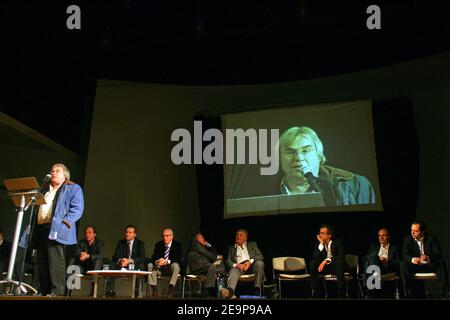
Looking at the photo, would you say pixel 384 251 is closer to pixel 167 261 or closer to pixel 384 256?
pixel 384 256

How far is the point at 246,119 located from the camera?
7441 millimetres

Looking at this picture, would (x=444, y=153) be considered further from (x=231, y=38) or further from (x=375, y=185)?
(x=231, y=38)

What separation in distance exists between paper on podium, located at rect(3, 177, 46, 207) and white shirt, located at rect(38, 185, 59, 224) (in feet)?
0.58

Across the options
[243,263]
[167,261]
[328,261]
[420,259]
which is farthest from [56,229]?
[420,259]

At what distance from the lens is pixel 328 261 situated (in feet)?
20.1

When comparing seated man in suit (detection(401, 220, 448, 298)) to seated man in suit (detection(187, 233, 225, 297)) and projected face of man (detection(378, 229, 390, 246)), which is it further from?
seated man in suit (detection(187, 233, 225, 297))

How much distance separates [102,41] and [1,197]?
304cm

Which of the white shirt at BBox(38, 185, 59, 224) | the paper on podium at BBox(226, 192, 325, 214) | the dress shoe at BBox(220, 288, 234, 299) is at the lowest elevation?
the dress shoe at BBox(220, 288, 234, 299)

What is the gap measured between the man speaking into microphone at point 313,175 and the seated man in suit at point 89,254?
2.42 meters

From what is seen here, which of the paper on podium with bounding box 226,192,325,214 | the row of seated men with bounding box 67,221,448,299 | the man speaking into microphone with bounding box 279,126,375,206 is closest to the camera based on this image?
the row of seated men with bounding box 67,221,448,299

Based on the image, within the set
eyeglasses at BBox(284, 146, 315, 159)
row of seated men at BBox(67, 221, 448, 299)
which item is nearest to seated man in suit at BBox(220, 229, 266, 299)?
row of seated men at BBox(67, 221, 448, 299)

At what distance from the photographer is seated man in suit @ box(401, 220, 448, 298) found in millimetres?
5562

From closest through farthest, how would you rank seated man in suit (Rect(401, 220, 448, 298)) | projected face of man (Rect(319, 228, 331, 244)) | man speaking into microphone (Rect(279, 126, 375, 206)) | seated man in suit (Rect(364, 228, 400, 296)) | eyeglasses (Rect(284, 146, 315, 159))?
seated man in suit (Rect(401, 220, 448, 298)), seated man in suit (Rect(364, 228, 400, 296)), projected face of man (Rect(319, 228, 331, 244)), man speaking into microphone (Rect(279, 126, 375, 206)), eyeglasses (Rect(284, 146, 315, 159))

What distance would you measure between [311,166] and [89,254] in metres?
2.91
